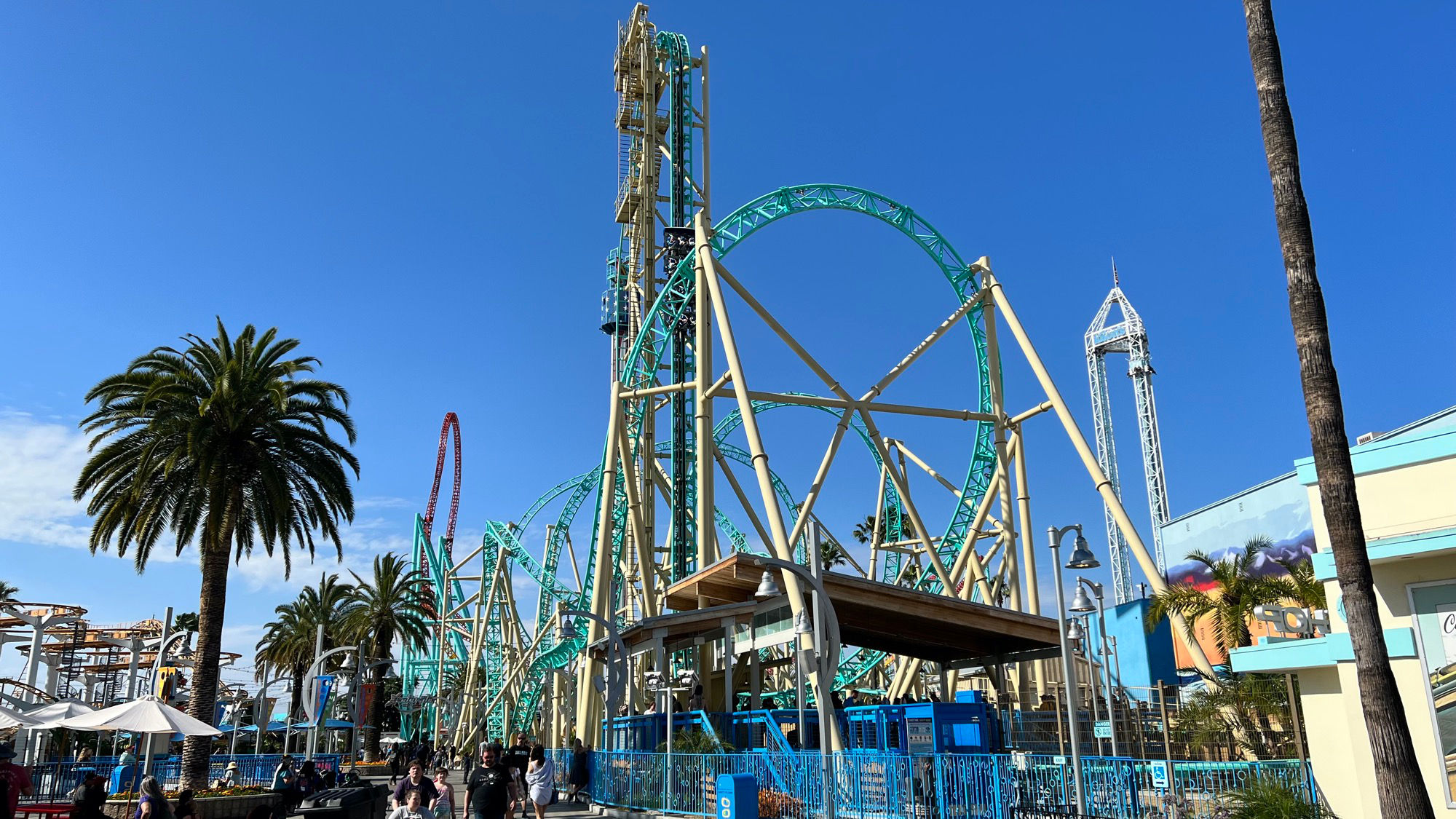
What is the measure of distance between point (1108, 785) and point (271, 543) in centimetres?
1627

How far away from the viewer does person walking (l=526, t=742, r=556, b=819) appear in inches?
520

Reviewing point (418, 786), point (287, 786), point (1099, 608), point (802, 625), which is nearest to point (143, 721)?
point (287, 786)

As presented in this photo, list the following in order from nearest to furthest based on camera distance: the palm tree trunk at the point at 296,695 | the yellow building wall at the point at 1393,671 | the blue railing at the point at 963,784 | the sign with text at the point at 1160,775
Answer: the yellow building wall at the point at 1393,671
the blue railing at the point at 963,784
the sign with text at the point at 1160,775
the palm tree trunk at the point at 296,695

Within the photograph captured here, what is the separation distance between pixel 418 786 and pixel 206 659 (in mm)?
11423

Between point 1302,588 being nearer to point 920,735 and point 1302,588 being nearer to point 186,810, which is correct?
point 920,735

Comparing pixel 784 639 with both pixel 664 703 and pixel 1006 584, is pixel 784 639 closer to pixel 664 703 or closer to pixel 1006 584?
pixel 664 703

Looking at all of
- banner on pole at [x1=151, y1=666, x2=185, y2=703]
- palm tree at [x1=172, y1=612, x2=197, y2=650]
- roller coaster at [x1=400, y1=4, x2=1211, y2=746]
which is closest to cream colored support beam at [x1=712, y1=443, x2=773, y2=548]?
roller coaster at [x1=400, y1=4, x2=1211, y2=746]

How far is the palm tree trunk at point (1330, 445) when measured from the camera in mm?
6305

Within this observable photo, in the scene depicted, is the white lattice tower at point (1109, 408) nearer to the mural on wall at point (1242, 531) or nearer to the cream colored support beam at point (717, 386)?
the mural on wall at point (1242, 531)

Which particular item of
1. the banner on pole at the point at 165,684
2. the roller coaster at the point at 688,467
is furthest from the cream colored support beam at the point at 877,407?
the banner on pole at the point at 165,684

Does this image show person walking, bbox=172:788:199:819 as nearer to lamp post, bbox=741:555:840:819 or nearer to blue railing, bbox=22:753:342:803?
lamp post, bbox=741:555:840:819

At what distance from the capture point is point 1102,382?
284 ft

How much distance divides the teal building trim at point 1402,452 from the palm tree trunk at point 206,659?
1816cm

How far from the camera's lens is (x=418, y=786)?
10055 mm
